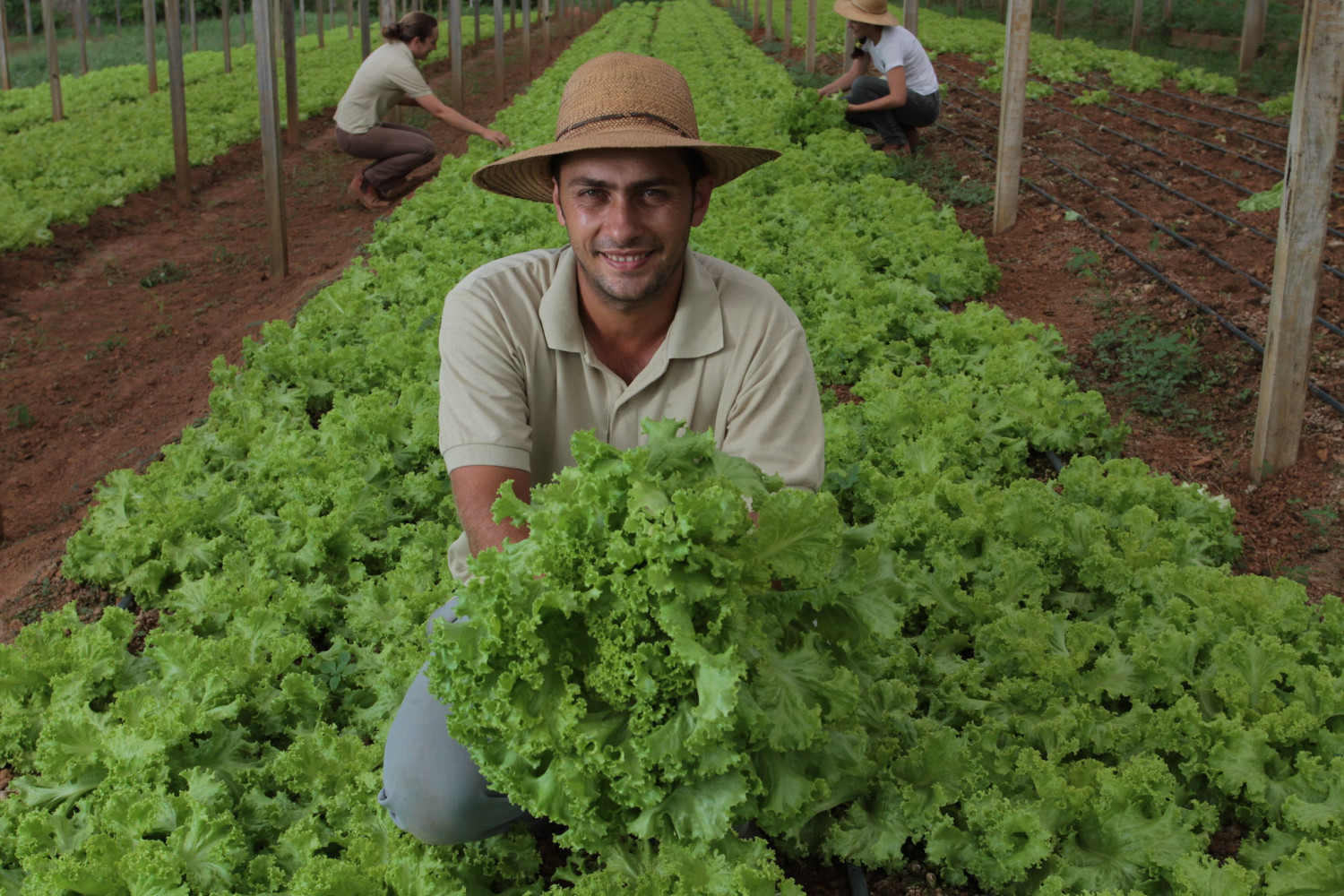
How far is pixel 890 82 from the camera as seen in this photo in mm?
12195

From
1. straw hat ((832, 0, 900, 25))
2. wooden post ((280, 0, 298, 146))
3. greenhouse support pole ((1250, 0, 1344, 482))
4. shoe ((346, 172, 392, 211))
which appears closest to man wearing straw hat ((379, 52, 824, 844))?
greenhouse support pole ((1250, 0, 1344, 482))

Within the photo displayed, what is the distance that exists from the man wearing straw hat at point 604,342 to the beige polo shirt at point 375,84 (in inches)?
400

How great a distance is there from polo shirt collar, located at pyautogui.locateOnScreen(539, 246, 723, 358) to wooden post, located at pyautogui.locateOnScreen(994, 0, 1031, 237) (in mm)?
6876

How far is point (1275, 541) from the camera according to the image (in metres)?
5.19

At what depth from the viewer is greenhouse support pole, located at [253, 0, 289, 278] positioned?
9.05 m

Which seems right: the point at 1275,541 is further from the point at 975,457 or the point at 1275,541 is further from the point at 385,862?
the point at 385,862

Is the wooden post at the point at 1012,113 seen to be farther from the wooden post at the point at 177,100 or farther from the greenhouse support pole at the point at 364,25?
the greenhouse support pole at the point at 364,25

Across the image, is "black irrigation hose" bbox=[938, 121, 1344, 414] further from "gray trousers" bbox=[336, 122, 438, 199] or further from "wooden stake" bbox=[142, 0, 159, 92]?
"wooden stake" bbox=[142, 0, 159, 92]

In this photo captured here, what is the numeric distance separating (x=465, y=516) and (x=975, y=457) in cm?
307

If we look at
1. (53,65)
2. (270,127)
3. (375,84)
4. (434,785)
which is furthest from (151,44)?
(434,785)

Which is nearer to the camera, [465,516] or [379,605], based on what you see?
[465,516]

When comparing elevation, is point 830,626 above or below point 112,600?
above

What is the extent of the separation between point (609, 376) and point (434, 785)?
1.30 m

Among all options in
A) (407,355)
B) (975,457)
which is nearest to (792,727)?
(975,457)
